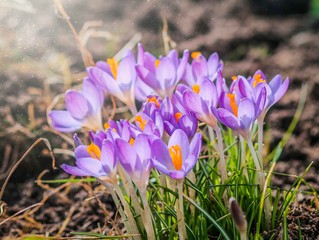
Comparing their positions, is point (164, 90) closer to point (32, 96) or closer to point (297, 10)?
point (32, 96)

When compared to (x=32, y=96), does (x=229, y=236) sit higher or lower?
lower

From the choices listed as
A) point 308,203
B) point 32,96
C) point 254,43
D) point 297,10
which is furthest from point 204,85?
point 297,10

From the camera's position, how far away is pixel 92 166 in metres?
1.43

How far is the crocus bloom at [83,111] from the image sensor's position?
5.63 feet

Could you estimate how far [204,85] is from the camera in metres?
1.53

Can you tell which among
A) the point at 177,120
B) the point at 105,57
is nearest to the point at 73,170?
the point at 177,120

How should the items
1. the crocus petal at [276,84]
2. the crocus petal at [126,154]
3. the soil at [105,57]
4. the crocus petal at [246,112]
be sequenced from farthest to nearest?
the soil at [105,57]
the crocus petal at [276,84]
the crocus petal at [246,112]
the crocus petal at [126,154]

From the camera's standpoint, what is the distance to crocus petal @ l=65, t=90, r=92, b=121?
1.71m

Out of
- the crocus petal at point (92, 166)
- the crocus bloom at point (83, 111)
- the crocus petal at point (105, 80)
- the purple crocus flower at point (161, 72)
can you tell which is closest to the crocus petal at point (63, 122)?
the crocus bloom at point (83, 111)

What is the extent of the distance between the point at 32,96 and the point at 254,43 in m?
1.32

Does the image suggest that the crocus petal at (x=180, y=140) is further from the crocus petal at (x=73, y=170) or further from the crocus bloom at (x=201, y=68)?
the crocus bloom at (x=201, y=68)

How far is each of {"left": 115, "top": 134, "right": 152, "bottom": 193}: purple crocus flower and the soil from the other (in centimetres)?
55

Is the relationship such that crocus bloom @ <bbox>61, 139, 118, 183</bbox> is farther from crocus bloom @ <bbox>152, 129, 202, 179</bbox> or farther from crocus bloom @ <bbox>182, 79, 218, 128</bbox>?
crocus bloom @ <bbox>182, 79, 218, 128</bbox>

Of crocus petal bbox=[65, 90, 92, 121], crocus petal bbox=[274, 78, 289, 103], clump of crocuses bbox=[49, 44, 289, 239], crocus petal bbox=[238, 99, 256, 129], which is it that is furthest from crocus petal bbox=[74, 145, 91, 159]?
crocus petal bbox=[274, 78, 289, 103]
